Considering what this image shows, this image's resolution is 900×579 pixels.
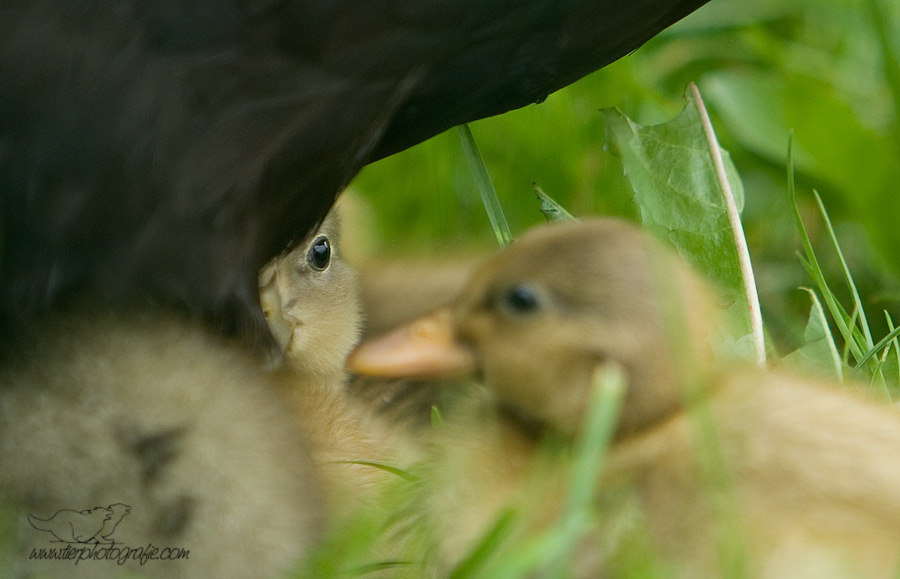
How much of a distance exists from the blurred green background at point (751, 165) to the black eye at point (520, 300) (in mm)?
582

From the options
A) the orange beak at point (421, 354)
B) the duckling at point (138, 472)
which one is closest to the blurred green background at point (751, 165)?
the orange beak at point (421, 354)

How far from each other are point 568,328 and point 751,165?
1.13m

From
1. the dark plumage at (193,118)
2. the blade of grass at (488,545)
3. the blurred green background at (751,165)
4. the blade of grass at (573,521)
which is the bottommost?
the blurred green background at (751,165)

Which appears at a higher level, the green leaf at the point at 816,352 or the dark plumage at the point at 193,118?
the dark plumage at the point at 193,118

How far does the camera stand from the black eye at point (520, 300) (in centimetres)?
107

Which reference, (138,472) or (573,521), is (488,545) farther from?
(138,472)

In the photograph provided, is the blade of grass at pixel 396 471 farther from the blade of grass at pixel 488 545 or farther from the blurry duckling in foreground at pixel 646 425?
the blade of grass at pixel 488 545

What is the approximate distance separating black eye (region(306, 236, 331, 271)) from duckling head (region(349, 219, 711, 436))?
0.25 meters

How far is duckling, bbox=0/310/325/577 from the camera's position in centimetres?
97

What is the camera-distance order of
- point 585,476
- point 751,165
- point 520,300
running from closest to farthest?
point 585,476
point 520,300
point 751,165

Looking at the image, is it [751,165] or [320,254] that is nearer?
[320,254]

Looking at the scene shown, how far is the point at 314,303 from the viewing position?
4.45 ft

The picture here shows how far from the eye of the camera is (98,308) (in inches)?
40.3

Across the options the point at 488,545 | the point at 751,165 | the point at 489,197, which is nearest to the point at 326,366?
the point at 489,197
